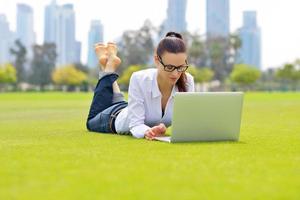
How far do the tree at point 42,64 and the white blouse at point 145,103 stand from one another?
74.4 meters

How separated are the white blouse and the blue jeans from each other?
63 centimetres

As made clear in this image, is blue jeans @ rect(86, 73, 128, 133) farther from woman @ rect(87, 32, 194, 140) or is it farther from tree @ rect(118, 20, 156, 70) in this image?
tree @ rect(118, 20, 156, 70)

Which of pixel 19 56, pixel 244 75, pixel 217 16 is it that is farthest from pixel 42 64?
pixel 217 16

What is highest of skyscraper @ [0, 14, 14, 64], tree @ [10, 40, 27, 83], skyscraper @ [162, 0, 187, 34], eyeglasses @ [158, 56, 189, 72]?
skyscraper @ [162, 0, 187, 34]

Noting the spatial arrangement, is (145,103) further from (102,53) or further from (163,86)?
(102,53)

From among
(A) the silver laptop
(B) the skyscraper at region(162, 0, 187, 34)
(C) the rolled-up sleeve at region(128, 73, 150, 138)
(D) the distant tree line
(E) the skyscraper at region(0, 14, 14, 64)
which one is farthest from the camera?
(E) the skyscraper at region(0, 14, 14, 64)

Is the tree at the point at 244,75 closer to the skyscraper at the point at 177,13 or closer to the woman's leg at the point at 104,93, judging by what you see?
the skyscraper at the point at 177,13

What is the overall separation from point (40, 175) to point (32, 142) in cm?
192

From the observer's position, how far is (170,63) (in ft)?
14.8

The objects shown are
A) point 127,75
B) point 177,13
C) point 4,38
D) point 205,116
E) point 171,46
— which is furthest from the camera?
point 4,38

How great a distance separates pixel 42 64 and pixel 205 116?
78495 mm

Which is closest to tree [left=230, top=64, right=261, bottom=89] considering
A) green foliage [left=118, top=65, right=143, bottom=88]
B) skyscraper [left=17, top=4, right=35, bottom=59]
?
green foliage [left=118, top=65, right=143, bottom=88]

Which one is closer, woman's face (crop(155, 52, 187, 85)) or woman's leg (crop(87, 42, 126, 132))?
woman's face (crop(155, 52, 187, 85))

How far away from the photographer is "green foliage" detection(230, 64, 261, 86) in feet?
238
